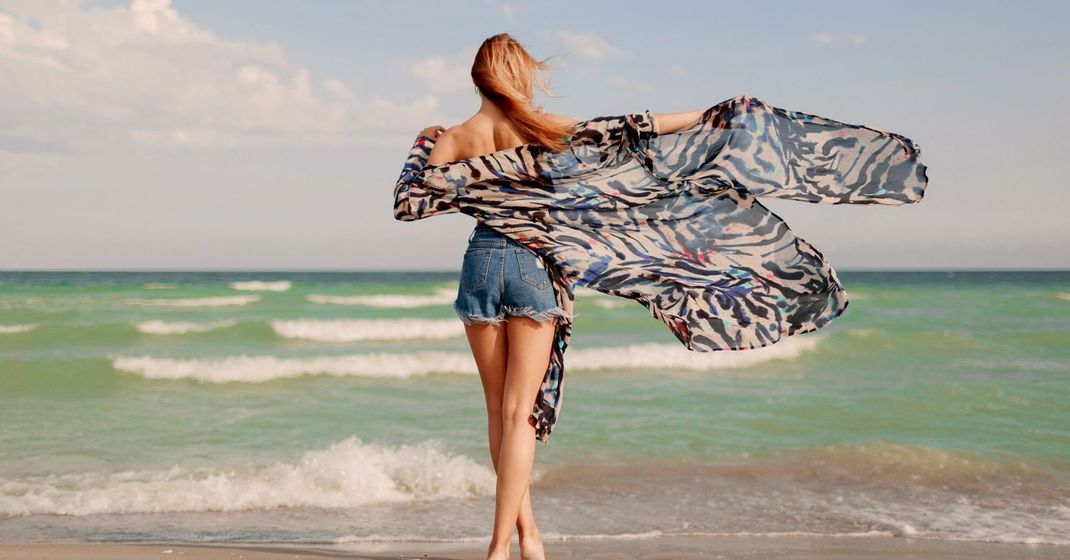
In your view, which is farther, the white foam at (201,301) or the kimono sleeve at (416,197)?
the white foam at (201,301)

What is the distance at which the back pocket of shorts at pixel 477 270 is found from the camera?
10.5 ft

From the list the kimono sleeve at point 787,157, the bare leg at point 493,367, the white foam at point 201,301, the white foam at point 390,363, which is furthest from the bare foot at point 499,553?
the white foam at point 201,301

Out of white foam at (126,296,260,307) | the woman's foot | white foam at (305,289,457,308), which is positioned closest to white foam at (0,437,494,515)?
the woman's foot

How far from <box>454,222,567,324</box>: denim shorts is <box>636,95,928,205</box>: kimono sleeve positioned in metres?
0.63

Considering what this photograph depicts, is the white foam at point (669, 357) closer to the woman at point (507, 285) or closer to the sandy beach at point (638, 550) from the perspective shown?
the sandy beach at point (638, 550)

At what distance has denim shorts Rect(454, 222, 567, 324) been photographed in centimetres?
317

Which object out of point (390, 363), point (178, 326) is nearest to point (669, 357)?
point (390, 363)

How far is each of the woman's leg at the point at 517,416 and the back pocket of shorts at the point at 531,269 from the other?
155 mm

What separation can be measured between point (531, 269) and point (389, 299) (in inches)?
971

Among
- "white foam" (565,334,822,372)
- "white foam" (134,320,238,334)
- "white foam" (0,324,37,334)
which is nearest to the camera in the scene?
"white foam" (565,334,822,372)

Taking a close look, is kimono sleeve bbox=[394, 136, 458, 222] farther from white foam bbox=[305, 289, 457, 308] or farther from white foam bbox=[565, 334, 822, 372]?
white foam bbox=[305, 289, 457, 308]

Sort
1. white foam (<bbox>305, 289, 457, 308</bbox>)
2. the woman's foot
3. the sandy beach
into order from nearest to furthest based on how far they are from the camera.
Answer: the woman's foot, the sandy beach, white foam (<bbox>305, 289, 457, 308</bbox>)

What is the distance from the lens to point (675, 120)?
3.34 metres

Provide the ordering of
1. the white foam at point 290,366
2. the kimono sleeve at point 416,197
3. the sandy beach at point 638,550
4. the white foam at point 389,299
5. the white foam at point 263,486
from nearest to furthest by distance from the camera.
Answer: the kimono sleeve at point 416,197 → the sandy beach at point 638,550 → the white foam at point 263,486 → the white foam at point 290,366 → the white foam at point 389,299
